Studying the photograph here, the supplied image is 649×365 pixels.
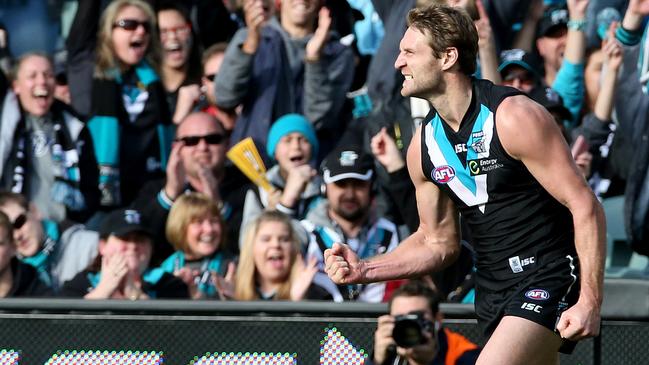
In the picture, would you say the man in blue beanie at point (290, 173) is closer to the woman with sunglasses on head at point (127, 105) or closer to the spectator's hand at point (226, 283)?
the spectator's hand at point (226, 283)

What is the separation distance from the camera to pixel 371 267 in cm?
523

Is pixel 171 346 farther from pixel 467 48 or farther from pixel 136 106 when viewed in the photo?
pixel 136 106

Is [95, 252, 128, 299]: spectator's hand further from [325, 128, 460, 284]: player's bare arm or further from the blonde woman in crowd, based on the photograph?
[325, 128, 460, 284]: player's bare arm

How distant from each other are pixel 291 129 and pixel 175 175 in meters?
0.87

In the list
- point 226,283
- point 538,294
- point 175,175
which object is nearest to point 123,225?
point 175,175

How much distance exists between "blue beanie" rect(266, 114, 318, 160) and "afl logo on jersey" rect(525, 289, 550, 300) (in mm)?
3468

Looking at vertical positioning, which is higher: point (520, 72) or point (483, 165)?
point (520, 72)

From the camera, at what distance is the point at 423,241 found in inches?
217

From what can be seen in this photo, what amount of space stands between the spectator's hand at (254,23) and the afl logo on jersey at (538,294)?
13.1 ft

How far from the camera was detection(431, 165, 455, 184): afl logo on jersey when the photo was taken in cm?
517

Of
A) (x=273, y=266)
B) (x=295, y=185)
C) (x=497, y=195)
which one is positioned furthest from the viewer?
(x=295, y=185)

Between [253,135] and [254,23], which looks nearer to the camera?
[254,23]

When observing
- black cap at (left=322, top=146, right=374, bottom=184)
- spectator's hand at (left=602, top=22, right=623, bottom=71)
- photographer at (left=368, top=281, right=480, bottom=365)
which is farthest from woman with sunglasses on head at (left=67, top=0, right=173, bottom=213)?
photographer at (left=368, top=281, right=480, bottom=365)

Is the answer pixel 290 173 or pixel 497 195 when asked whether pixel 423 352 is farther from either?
pixel 290 173
